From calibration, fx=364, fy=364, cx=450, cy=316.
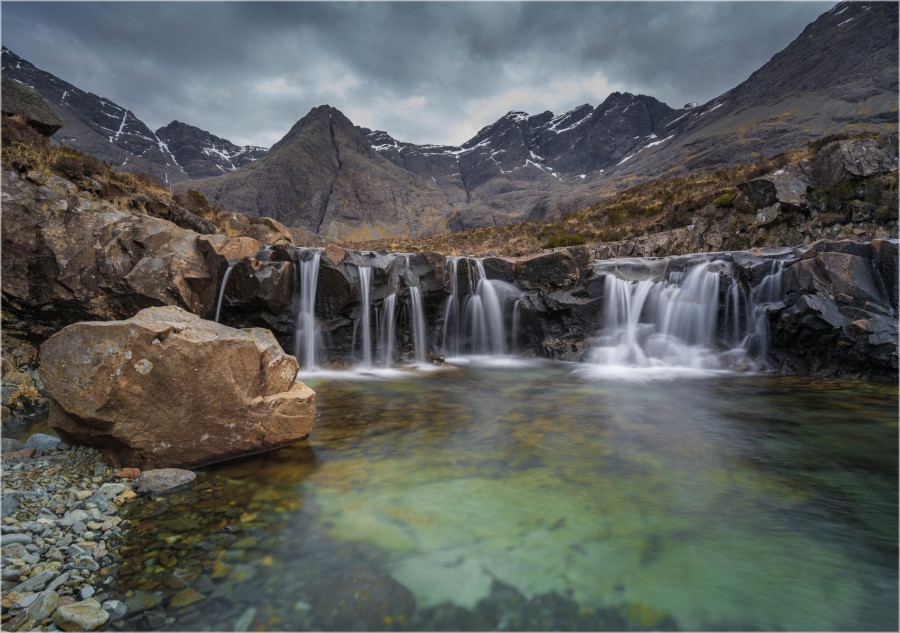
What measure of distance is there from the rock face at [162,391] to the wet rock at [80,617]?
2.38m

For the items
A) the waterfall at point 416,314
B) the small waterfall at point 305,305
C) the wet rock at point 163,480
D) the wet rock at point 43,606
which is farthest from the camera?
the waterfall at point 416,314

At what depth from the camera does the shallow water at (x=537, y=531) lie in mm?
2898

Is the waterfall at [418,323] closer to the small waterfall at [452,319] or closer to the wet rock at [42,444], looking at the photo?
the small waterfall at [452,319]

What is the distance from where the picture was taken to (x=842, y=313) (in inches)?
417

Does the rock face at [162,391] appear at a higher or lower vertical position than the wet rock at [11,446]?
higher

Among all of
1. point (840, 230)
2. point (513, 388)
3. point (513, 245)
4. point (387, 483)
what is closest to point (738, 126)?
point (513, 245)

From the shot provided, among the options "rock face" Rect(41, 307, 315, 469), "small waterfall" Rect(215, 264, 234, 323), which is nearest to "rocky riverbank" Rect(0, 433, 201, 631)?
"rock face" Rect(41, 307, 315, 469)

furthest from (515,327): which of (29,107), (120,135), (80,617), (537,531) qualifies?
(120,135)

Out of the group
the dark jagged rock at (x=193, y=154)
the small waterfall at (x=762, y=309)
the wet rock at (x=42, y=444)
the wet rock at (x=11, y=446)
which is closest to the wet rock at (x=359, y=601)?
the wet rock at (x=42, y=444)

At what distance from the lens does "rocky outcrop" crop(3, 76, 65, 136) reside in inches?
448

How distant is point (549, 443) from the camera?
650cm

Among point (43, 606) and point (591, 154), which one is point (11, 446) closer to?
point (43, 606)

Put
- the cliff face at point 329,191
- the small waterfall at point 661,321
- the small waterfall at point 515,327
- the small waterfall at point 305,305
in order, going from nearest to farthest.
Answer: the small waterfall at point 305,305, the small waterfall at point 661,321, the small waterfall at point 515,327, the cliff face at point 329,191

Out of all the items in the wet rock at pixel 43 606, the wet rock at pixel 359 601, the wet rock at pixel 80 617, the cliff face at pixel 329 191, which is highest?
the cliff face at pixel 329 191
